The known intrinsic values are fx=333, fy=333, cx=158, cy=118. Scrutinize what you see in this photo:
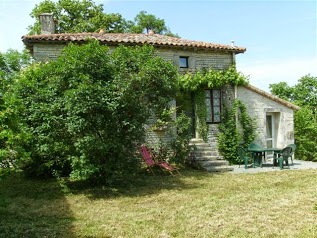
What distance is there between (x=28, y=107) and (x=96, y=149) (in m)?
2.47

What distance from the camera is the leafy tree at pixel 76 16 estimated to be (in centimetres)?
2555

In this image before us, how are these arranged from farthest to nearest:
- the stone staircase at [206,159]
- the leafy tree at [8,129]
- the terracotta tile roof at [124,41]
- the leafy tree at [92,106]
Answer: the terracotta tile roof at [124,41]
the stone staircase at [206,159]
the leafy tree at [92,106]
the leafy tree at [8,129]

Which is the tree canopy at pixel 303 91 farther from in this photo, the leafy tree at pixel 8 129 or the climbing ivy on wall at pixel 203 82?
the leafy tree at pixel 8 129

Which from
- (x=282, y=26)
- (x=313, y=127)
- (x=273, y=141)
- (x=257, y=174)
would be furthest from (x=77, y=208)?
(x=313, y=127)

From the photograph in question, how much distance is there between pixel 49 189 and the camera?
977 centimetres

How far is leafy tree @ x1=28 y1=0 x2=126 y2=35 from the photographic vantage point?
2555 centimetres

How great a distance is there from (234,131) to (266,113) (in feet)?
7.76

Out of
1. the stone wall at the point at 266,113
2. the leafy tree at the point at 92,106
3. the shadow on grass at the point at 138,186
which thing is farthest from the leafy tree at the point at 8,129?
the stone wall at the point at 266,113

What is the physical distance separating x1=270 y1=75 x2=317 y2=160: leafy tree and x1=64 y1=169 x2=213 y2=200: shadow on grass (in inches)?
465

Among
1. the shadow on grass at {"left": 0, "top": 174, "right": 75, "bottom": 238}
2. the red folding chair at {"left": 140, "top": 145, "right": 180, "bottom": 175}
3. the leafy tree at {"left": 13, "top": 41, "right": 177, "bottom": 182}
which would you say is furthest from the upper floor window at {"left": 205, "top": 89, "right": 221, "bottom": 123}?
the shadow on grass at {"left": 0, "top": 174, "right": 75, "bottom": 238}

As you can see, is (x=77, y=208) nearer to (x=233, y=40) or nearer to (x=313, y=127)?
(x=233, y=40)

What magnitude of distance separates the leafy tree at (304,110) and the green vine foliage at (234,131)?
21.9 ft

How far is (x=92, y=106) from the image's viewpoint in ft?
28.3

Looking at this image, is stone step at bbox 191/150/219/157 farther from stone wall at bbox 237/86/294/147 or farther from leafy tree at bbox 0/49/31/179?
leafy tree at bbox 0/49/31/179
